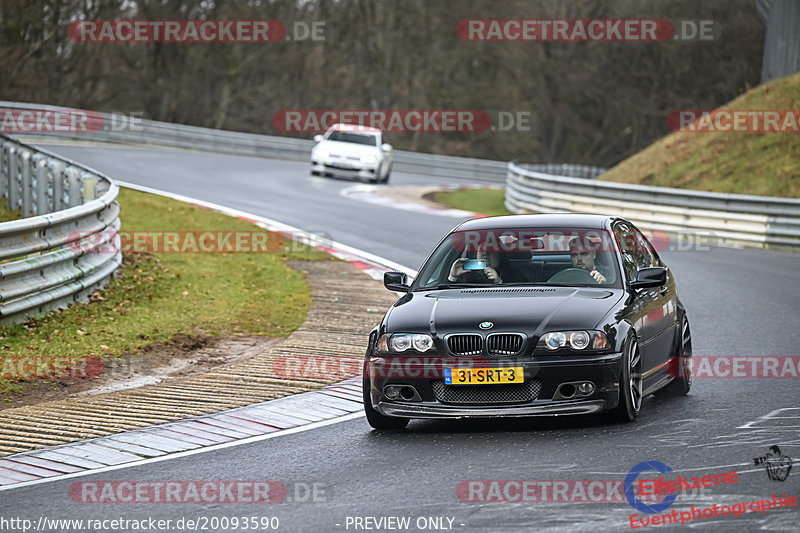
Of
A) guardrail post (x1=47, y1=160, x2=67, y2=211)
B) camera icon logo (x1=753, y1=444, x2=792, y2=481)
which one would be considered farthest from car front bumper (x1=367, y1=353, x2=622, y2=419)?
guardrail post (x1=47, y1=160, x2=67, y2=211)

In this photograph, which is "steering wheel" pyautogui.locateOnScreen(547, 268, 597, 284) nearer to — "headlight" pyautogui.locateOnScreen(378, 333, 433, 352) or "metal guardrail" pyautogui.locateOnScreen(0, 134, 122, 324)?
"headlight" pyautogui.locateOnScreen(378, 333, 433, 352)

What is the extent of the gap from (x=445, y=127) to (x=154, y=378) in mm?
52648

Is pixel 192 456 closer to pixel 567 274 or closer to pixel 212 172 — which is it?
pixel 567 274

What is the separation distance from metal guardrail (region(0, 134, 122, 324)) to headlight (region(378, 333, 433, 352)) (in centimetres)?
451

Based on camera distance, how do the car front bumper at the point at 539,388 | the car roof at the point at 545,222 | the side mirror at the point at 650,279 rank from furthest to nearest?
the car roof at the point at 545,222 → the side mirror at the point at 650,279 → the car front bumper at the point at 539,388

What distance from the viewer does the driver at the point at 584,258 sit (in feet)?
28.8

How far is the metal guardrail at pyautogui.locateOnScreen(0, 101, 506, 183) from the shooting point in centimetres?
4044

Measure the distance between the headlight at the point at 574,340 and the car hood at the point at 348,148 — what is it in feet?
87.1

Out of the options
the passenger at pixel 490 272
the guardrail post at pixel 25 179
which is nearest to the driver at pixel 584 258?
the passenger at pixel 490 272

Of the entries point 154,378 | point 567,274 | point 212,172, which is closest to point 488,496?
point 567,274

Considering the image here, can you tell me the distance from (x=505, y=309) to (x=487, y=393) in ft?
2.00

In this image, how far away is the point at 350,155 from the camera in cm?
3394

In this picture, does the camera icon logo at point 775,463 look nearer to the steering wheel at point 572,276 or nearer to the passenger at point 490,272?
the steering wheel at point 572,276

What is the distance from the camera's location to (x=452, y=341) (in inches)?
305
